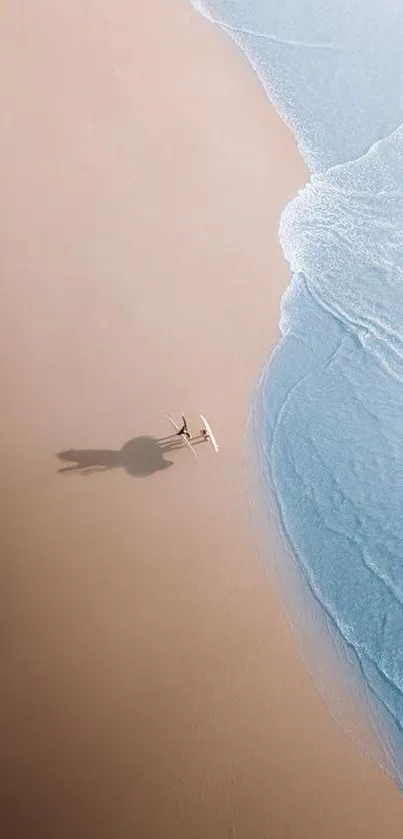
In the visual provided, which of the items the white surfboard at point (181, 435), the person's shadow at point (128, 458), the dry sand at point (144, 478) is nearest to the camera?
the dry sand at point (144, 478)

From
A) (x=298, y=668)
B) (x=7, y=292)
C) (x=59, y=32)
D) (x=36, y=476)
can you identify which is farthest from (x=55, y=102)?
(x=298, y=668)

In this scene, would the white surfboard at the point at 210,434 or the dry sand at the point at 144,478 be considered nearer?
the dry sand at the point at 144,478

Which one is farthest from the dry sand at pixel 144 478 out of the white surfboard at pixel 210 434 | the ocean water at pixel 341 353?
the ocean water at pixel 341 353

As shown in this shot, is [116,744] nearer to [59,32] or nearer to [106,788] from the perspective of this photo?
[106,788]

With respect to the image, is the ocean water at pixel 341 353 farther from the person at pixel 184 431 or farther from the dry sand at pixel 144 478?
the person at pixel 184 431

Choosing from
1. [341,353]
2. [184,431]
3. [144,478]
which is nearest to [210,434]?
[184,431]

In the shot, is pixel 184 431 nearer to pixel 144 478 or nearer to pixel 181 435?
pixel 181 435
